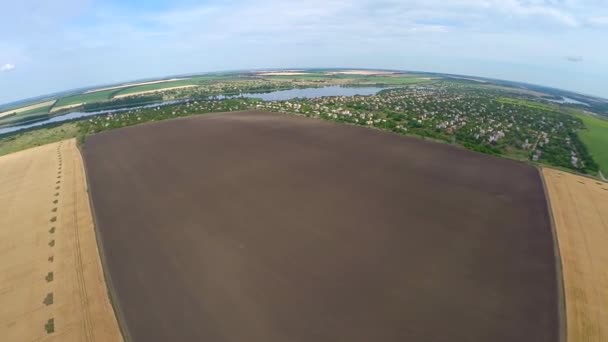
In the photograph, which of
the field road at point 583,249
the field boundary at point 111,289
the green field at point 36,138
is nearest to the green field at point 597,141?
the field road at point 583,249

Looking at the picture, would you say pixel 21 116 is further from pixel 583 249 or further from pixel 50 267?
pixel 583 249

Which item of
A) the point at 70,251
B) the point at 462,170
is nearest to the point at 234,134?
the point at 70,251

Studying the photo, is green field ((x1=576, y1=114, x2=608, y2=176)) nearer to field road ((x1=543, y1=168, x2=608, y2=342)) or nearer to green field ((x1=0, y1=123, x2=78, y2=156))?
field road ((x1=543, y1=168, x2=608, y2=342))

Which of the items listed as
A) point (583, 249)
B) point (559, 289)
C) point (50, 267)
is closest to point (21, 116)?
point (50, 267)

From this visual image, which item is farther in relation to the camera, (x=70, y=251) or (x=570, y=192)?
(x=570, y=192)

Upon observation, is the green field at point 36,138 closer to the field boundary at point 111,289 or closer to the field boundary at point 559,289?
the field boundary at point 111,289

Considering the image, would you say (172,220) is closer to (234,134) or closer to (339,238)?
(339,238)
